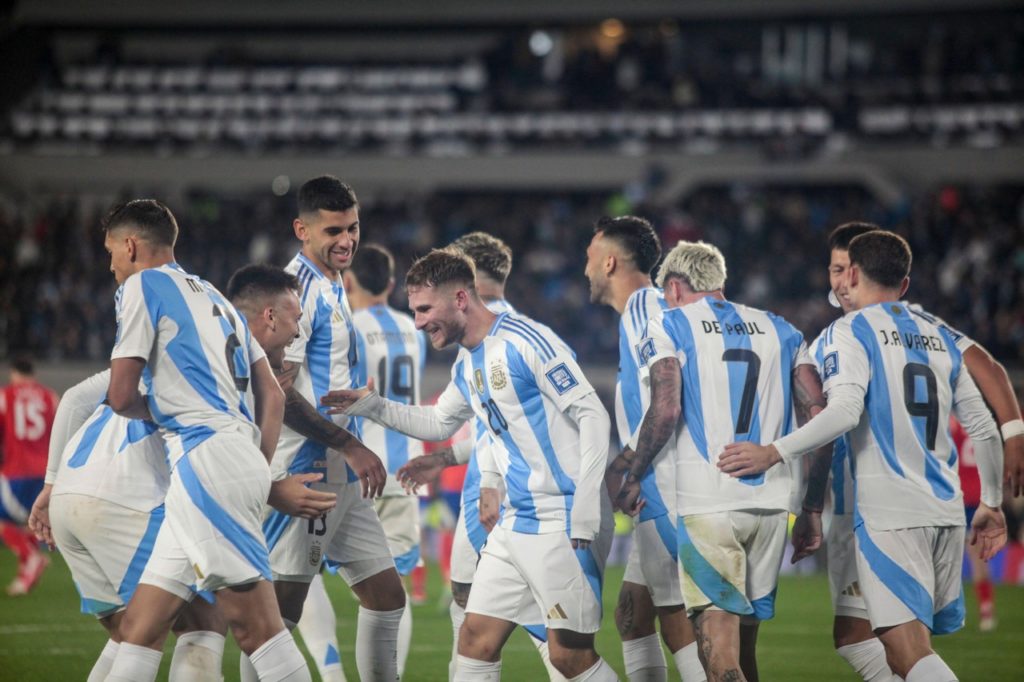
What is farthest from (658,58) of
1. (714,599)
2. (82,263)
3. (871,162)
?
(714,599)

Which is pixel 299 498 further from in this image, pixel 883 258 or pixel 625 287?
pixel 883 258

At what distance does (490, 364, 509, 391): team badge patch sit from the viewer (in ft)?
18.6

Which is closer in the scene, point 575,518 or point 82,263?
point 575,518

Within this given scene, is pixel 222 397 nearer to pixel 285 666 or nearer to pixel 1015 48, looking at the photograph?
pixel 285 666

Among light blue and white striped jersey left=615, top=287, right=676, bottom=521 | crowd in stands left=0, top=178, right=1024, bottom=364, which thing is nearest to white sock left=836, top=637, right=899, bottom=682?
light blue and white striped jersey left=615, top=287, right=676, bottom=521

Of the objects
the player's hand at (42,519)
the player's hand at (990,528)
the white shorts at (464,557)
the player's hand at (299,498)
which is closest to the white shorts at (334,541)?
the white shorts at (464,557)

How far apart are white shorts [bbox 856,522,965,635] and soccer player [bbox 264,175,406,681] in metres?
2.44

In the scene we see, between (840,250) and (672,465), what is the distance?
1.64m

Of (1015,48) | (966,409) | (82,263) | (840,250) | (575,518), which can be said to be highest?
(1015,48)

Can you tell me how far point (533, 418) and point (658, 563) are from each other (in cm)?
117

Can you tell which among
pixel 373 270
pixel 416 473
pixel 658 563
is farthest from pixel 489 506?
pixel 373 270

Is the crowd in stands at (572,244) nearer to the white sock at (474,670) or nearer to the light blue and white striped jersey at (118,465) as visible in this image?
the white sock at (474,670)

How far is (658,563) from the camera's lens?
629 centimetres

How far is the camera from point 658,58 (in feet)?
99.4
